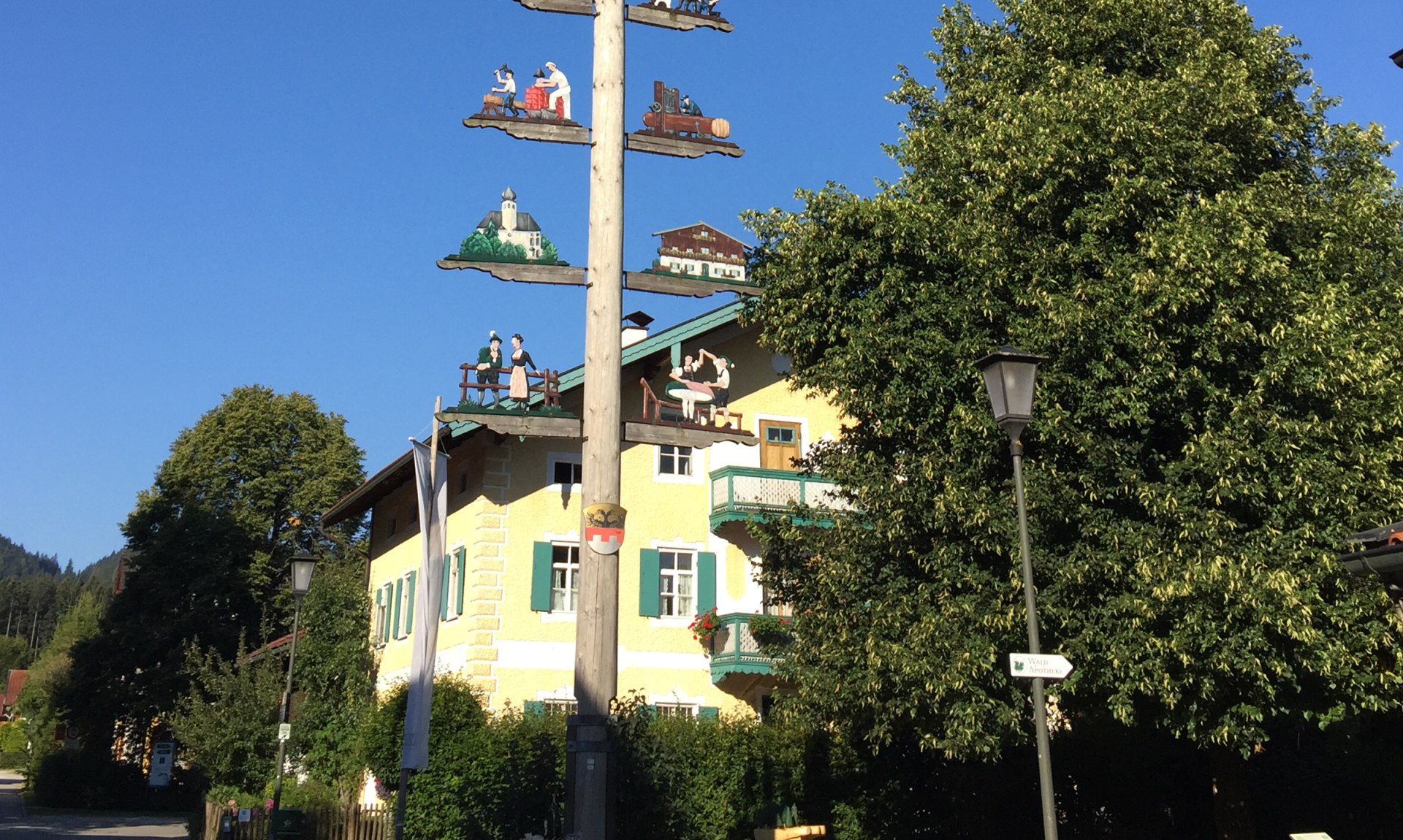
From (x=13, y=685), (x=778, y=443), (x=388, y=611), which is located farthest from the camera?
(x=13, y=685)

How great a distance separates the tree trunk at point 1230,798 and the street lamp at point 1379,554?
458 cm

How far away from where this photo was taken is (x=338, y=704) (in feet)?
97.9

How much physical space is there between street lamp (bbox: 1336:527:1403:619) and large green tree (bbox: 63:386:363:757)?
118ft

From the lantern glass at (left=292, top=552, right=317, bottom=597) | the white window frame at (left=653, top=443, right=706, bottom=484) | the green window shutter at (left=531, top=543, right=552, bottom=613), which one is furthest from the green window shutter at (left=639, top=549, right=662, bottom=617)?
the lantern glass at (left=292, top=552, right=317, bottom=597)

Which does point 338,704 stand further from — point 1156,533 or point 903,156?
point 1156,533

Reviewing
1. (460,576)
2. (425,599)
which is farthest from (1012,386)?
(460,576)

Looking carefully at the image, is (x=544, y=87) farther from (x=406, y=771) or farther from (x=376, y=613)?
(x=376, y=613)

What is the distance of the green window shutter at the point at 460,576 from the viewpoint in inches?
1000

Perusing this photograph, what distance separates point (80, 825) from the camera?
35344 millimetres

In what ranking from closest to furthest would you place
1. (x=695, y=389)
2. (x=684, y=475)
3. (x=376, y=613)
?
(x=695, y=389) < (x=684, y=475) < (x=376, y=613)

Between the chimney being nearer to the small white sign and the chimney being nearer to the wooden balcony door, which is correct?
the wooden balcony door

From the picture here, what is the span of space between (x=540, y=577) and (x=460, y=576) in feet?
6.05

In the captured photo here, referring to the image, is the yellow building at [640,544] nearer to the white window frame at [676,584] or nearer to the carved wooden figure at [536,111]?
the white window frame at [676,584]

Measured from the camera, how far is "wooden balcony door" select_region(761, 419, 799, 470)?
27.4m
